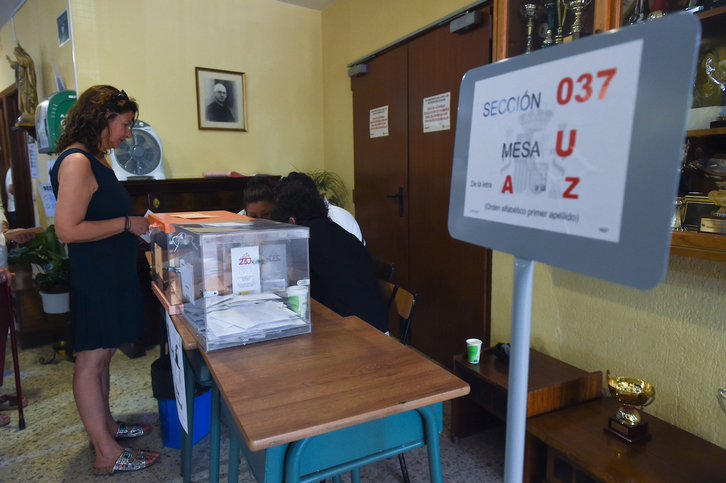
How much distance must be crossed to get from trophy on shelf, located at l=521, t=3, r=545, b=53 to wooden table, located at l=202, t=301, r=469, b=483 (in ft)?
5.30

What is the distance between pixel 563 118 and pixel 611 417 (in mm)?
1510

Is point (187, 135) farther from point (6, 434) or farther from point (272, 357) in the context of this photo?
point (272, 357)

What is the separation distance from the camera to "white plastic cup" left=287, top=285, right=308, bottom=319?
1386 millimetres

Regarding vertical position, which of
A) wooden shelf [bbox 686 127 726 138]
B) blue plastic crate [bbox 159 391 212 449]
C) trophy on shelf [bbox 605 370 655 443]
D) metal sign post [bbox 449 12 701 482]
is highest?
wooden shelf [bbox 686 127 726 138]

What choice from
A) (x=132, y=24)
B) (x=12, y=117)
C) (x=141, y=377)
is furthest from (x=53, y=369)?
(x=12, y=117)

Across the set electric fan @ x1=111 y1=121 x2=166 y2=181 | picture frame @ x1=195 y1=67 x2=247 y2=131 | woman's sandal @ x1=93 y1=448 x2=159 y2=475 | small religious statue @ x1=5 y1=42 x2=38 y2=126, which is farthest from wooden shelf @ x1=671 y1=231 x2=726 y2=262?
small religious statue @ x1=5 y1=42 x2=38 y2=126

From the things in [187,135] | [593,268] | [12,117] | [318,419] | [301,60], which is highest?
[301,60]

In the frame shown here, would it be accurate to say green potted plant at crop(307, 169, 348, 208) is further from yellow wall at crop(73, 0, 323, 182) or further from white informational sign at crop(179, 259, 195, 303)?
white informational sign at crop(179, 259, 195, 303)

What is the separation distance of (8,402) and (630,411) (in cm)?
310

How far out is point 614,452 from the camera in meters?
1.57

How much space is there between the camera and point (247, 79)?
4.09 meters

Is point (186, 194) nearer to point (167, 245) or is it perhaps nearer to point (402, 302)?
point (167, 245)

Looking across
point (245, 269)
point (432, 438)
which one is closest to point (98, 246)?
point (245, 269)

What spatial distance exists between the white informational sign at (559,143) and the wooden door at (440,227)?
6.69 ft
